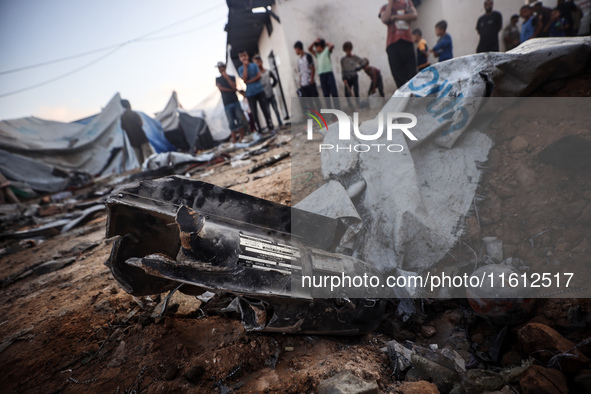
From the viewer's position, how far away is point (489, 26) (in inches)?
225

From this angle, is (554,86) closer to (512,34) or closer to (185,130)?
(512,34)

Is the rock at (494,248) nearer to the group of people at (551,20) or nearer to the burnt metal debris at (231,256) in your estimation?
the burnt metal debris at (231,256)

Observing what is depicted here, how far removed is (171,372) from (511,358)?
70.4 inches

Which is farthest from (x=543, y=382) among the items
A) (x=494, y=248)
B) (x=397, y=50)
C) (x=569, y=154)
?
(x=397, y=50)

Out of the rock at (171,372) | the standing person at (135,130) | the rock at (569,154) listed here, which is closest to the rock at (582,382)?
the rock at (569,154)

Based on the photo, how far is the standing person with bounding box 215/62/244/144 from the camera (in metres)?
6.69

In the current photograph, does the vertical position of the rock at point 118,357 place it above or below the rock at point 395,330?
above

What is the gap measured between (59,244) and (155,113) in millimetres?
9812

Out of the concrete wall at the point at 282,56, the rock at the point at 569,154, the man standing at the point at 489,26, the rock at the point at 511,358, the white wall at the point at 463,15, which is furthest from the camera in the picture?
the white wall at the point at 463,15

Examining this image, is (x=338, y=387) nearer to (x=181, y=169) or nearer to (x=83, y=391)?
(x=83, y=391)

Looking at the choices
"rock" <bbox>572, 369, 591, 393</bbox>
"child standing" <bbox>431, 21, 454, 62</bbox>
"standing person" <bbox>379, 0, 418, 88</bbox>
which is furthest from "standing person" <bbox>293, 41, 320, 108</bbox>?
"rock" <bbox>572, 369, 591, 393</bbox>

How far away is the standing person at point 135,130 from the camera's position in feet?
25.0

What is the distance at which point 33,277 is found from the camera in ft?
9.30

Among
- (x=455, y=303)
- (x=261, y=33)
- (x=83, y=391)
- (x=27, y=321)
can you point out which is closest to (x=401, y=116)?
(x=455, y=303)
